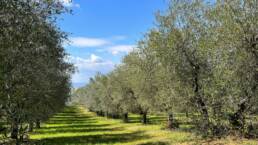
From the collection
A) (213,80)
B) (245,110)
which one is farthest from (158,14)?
(245,110)

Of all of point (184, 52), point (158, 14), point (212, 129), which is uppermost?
point (158, 14)

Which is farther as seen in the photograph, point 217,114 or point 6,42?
point 217,114

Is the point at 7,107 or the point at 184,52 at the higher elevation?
the point at 184,52

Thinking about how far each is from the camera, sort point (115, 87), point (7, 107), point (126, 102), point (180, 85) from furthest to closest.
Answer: point (115, 87) < point (126, 102) < point (180, 85) < point (7, 107)

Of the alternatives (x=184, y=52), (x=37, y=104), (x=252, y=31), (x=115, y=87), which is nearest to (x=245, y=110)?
(x=252, y=31)

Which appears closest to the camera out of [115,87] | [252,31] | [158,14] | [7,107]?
[7,107]

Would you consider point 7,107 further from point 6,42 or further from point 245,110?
point 245,110

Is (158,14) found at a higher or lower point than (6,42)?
higher

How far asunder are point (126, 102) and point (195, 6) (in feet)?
136

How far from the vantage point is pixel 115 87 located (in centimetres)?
8206

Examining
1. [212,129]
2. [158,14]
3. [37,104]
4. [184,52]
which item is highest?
[158,14]

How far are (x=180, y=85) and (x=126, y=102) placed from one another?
41.7 m

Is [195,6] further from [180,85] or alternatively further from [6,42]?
[6,42]

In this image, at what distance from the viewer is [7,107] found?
15797 mm
